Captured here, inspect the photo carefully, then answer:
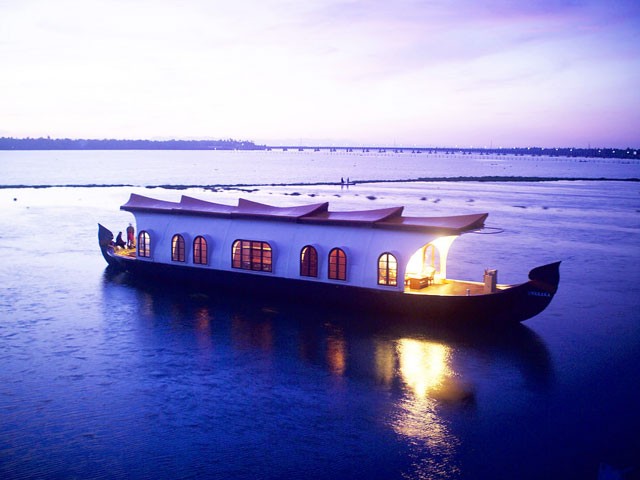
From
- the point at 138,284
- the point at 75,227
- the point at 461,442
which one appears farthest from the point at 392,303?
the point at 75,227

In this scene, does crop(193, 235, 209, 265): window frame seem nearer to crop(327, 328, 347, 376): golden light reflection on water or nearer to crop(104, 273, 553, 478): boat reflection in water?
crop(104, 273, 553, 478): boat reflection in water

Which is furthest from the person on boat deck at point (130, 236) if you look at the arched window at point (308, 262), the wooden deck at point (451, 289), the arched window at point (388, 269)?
the wooden deck at point (451, 289)

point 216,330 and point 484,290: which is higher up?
point 484,290

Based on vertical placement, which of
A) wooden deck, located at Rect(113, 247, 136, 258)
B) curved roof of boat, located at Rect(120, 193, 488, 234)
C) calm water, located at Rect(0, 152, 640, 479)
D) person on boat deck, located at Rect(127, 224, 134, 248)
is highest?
curved roof of boat, located at Rect(120, 193, 488, 234)

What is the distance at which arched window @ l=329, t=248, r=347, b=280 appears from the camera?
22.7m

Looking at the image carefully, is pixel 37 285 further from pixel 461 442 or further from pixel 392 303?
pixel 461 442

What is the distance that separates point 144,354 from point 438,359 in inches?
362

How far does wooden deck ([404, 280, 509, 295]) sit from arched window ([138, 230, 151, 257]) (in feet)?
41.4

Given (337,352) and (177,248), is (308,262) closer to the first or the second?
(337,352)

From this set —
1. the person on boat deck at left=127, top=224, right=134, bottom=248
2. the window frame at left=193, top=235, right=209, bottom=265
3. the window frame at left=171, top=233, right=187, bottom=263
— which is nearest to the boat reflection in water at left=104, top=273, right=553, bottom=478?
the window frame at left=193, top=235, right=209, bottom=265

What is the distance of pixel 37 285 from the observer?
28484 millimetres

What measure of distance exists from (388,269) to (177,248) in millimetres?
10343

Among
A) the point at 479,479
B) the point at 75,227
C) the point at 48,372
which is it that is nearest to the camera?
the point at 479,479

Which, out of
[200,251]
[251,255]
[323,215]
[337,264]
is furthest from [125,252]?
[337,264]
